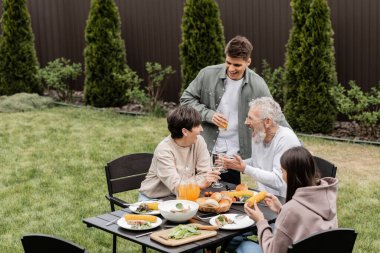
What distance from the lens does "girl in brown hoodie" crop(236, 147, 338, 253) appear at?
352 centimetres

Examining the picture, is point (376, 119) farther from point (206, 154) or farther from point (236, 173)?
point (206, 154)

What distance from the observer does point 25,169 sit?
8141mm

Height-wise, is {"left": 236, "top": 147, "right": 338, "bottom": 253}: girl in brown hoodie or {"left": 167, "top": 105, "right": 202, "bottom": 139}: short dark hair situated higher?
{"left": 167, "top": 105, "right": 202, "bottom": 139}: short dark hair

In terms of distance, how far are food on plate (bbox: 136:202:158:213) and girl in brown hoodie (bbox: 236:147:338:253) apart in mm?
872

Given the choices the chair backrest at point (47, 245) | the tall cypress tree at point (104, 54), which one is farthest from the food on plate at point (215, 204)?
the tall cypress tree at point (104, 54)

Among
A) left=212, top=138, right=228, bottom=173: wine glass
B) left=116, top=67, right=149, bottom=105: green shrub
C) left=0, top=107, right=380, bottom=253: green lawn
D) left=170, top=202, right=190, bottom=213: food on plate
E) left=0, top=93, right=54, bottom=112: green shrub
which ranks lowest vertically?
left=0, top=107, right=380, bottom=253: green lawn

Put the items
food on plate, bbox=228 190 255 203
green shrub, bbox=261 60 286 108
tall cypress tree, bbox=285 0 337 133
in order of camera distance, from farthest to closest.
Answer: green shrub, bbox=261 60 286 108
tall cypress tree, bbox=285 0 337 133
food on plate, bbox=228 190 255 203

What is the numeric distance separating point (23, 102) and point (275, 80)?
15.2 ft

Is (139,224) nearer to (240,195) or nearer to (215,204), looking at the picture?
(215,204)

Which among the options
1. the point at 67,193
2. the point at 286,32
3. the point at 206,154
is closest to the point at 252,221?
the point at 206,154

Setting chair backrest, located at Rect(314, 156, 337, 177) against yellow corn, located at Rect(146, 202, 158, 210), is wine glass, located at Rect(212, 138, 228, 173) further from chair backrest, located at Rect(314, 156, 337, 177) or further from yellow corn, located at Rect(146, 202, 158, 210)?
yellow corn, located at Rect(146, 202, 158, 210)

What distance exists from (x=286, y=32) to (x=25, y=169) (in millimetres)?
4487

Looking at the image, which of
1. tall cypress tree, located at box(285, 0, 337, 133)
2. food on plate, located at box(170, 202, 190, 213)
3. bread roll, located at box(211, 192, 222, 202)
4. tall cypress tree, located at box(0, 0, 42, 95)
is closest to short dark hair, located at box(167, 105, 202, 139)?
bread roll, located at box(211, 192, 222, 202)

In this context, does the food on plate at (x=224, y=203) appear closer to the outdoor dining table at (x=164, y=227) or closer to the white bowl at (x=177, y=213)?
the outdoor dining table at (x=164, y=227)
